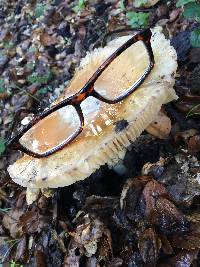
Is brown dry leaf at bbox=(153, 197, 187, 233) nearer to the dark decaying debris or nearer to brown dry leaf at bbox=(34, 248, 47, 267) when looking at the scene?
the dark decaying debris

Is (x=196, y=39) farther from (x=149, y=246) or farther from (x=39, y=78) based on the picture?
(x=39, y=78)

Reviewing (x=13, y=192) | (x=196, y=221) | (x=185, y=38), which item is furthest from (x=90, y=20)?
(x=196, y=221)

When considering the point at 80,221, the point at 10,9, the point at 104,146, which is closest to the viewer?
the point at 104,146

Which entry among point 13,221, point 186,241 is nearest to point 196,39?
point 186,241

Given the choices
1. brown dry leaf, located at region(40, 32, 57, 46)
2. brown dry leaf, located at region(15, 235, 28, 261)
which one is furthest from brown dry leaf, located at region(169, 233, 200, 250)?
brown dry leaf, located at region(40, 32, 57, 46)

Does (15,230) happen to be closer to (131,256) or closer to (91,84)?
(131,256)

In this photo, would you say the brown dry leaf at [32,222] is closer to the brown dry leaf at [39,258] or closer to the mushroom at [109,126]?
the brown dry leaf at [39,258]
